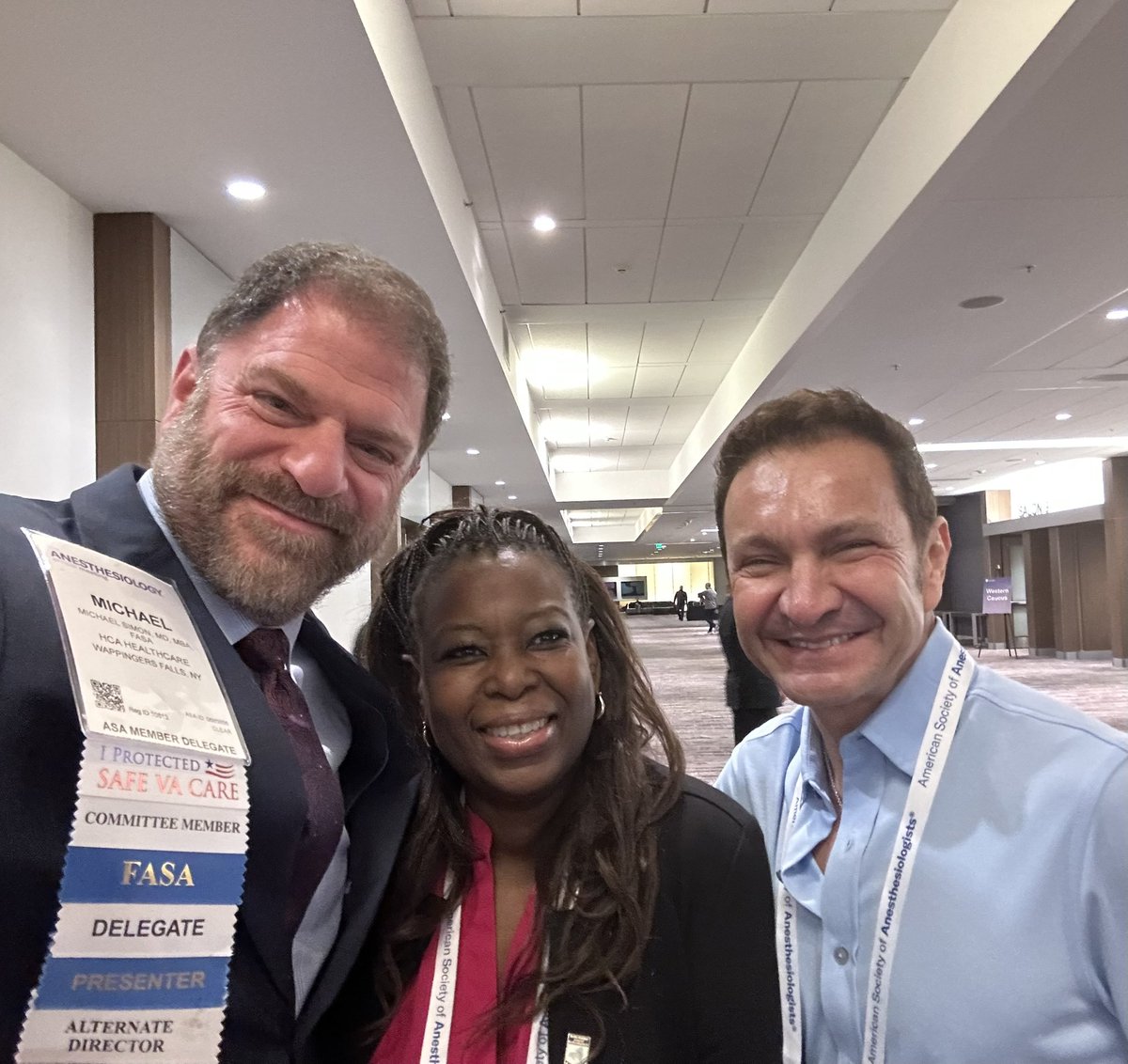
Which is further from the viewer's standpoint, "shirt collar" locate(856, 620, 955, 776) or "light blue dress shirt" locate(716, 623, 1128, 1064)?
"shirt collar" locate(856, 620, 955, 776)

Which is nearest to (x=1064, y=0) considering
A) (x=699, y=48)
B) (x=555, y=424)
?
(x=699, y=48)

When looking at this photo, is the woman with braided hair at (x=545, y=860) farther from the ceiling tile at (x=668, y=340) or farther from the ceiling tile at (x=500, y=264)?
the ceiling tile at (x=668, y=340)

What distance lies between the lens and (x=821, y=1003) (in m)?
1.24

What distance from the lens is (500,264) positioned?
618cm

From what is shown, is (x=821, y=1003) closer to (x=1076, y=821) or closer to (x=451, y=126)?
(x=1076, y=821)

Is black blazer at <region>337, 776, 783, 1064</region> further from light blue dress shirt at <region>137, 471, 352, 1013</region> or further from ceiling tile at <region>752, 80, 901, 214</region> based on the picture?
ceiling tile at <region>752, 80, 901, 214</region>

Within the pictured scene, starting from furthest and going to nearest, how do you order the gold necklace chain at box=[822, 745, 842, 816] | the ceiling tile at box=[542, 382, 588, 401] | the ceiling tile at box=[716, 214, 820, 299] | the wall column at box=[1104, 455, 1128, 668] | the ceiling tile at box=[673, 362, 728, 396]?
1. the wall column at box=[1104, 455, 1128, 668]
2. the ceiling tile at box=[542, 382, 588, 401]
3. the ceiling tile at box=[673, 362, 728, 396]
4. the ceiling tile at box=[716, 214, 820, 299]
5. the gold necklace chain at box=[822, 745, 842, 816]

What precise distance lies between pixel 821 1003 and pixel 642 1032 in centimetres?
30

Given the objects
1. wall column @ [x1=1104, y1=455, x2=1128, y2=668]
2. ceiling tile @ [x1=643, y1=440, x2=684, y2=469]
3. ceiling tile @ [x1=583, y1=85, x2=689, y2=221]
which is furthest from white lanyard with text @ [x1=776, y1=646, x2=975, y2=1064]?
wall column @ [x1=1104, y1=455, x2=1128, y2=668]

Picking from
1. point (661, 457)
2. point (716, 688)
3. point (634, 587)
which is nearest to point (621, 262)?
point (716, 688)

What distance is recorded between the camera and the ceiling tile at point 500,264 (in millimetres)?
5680

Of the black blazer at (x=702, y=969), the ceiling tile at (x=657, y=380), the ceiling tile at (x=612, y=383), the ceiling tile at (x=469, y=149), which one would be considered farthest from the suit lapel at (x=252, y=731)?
the ceiling tile at (x=657, y=380)

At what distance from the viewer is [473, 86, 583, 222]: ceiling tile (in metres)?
4.12

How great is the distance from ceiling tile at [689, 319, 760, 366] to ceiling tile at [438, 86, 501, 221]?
293 centimetres
